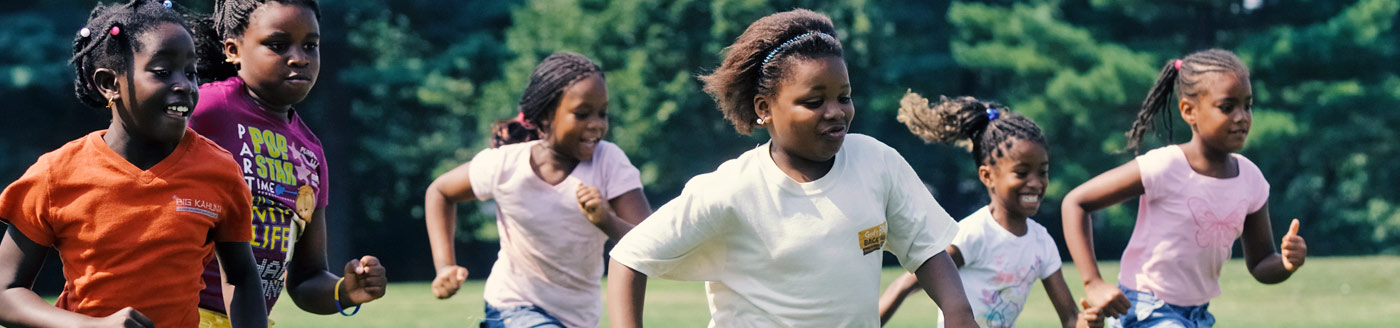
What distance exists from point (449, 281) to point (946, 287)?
2.19 meters

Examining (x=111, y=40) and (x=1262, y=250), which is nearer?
(x=111, y=40)

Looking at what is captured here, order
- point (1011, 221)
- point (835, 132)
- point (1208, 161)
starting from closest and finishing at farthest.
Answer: point (835, 132) → point (1011, 221) → point (1208, 161)

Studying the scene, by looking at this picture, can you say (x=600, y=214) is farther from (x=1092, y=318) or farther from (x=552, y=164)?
(x=1092, y=318)

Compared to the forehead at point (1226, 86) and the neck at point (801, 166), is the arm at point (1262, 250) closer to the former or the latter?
the forehead at point (1226, 86)

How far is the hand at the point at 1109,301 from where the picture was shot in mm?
5535

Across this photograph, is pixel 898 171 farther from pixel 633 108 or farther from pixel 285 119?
pixel 633 108

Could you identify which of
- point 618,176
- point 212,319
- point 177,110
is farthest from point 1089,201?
point 177,110

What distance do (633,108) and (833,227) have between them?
27185 mm

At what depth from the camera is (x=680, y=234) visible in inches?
159

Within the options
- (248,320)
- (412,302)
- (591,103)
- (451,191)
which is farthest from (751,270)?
Result: (412,302)

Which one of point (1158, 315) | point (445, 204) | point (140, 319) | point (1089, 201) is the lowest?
point (1158, 315)

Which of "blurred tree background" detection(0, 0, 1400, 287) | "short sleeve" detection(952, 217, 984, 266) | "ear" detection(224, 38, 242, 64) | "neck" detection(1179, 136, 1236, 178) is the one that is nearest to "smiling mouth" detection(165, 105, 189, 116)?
"ear" detection(224, 38, 242, 64)

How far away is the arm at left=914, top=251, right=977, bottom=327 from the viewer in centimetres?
397

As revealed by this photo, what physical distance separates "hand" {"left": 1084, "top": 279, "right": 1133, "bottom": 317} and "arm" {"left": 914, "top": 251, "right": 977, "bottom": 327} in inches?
63.0
